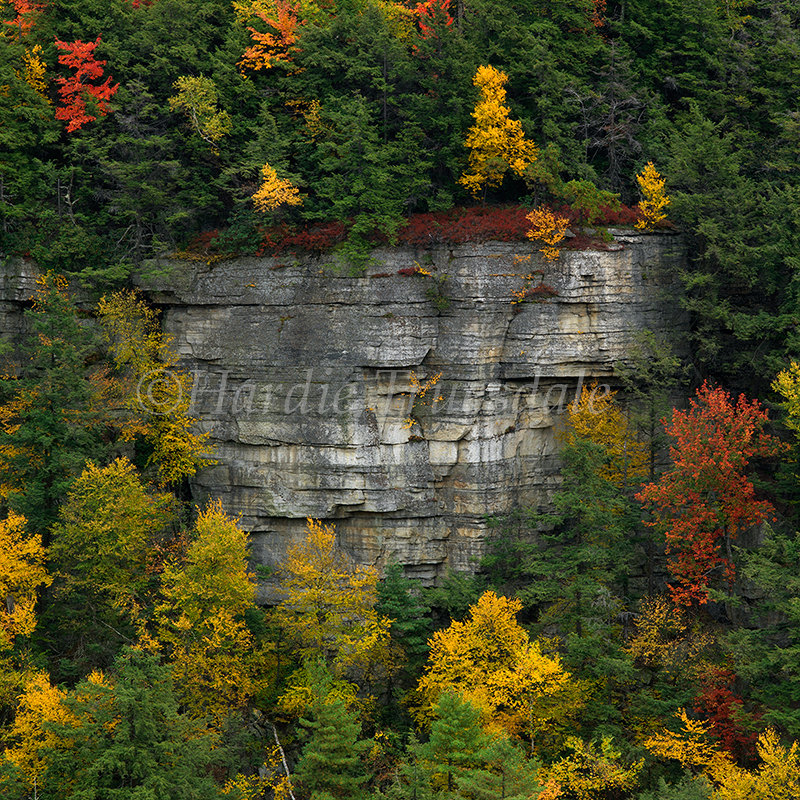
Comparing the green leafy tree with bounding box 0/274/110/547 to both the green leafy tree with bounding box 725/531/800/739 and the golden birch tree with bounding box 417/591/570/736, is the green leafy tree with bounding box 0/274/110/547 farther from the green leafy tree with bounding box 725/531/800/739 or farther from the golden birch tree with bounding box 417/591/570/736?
the green leafy tree with bounding box 725/531/800/739

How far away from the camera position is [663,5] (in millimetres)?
34594

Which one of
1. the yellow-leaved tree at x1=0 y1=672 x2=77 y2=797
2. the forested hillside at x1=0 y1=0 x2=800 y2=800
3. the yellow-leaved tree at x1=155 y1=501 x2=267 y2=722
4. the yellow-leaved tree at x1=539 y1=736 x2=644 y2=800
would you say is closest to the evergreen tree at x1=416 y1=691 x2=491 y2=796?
the forested hillside at x1=0 y1=0 x2=800 y2=800

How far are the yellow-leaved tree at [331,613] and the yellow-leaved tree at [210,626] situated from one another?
181cm

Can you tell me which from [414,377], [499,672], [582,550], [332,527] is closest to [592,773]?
[499,672]

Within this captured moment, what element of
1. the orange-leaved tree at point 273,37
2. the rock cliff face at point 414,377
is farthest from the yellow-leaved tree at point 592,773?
the orange-leaved tree at point 273,37

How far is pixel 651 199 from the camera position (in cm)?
3116

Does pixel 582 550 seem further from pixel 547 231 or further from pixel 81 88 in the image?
pixel 81 88

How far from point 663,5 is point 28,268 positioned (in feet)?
87.7

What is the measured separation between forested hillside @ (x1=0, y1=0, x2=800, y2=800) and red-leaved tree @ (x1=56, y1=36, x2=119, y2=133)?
0.13 m

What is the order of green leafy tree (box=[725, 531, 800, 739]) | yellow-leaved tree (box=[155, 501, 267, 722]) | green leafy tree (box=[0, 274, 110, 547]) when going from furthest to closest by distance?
green leafy tree (box=[0, 274, 110, 547]) → yellow-leaved tree (box=[155, 501, 267, 722]) → green leafy tree (box=[725, 531, 800, 739])

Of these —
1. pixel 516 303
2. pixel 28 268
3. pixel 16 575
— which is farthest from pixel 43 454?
pixel 516 303

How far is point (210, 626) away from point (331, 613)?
3.95m

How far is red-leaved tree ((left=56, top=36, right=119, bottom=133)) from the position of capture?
105 ft

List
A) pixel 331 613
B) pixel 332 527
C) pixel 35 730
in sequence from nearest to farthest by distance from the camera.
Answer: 1. pixel 35 730
2. pixel 331 613
3. pixel 332 527
